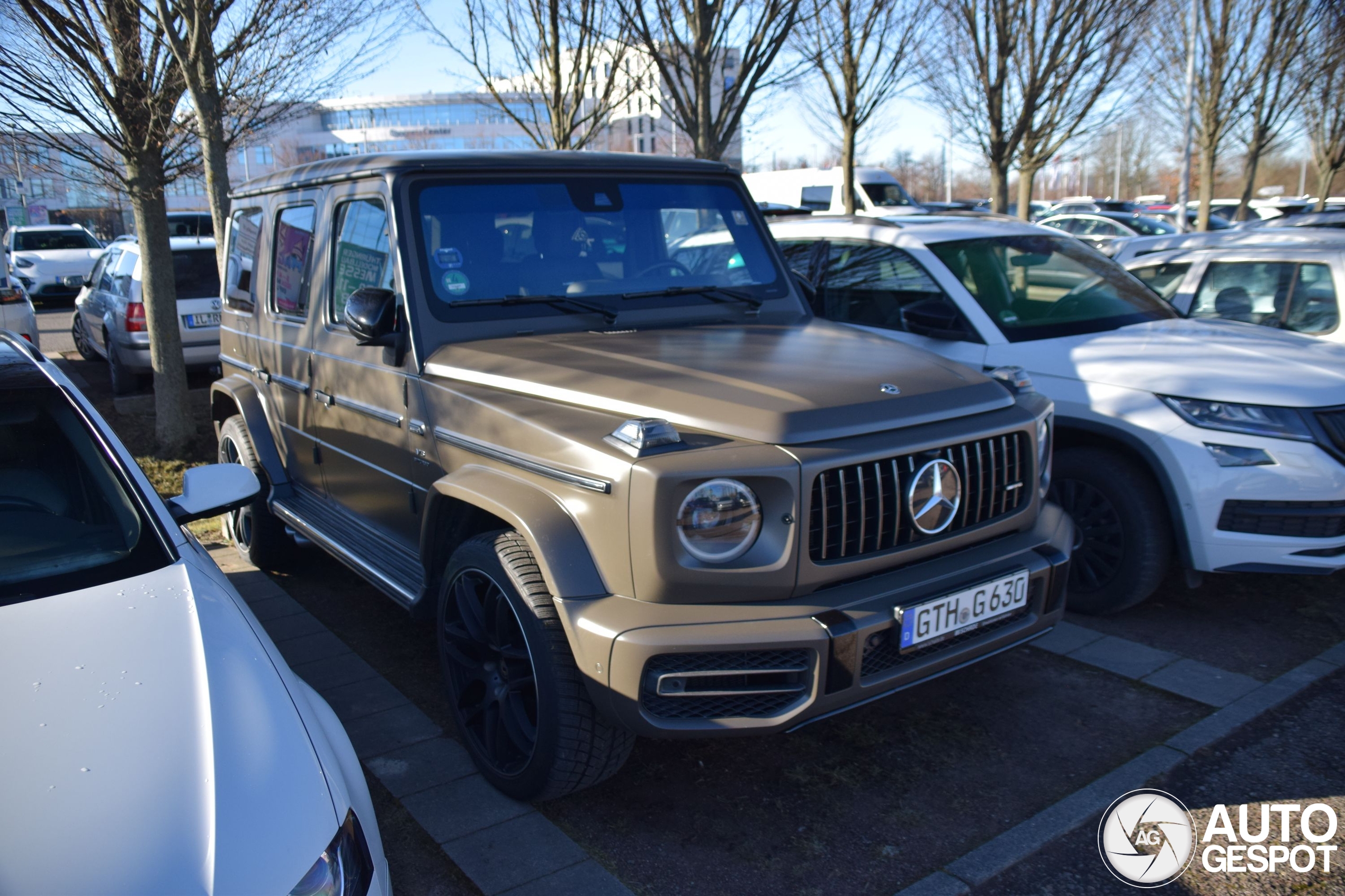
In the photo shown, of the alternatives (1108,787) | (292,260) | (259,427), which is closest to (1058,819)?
(1108,787)

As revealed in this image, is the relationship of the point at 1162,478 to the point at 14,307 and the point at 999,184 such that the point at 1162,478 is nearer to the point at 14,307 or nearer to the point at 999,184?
the point at 14,307

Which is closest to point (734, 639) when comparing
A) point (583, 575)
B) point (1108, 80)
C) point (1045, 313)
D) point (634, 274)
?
point (583, 575)

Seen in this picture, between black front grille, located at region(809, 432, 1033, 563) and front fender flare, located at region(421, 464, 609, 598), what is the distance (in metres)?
0.63

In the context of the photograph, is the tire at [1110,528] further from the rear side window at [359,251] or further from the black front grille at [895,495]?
the rear side window at [359,251]

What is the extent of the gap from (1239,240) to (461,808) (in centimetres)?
641

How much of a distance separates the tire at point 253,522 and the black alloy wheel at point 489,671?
2264 millimetres

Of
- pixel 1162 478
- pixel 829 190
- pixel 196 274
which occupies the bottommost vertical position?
pixel 1162 478

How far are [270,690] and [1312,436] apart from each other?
4.07 meters

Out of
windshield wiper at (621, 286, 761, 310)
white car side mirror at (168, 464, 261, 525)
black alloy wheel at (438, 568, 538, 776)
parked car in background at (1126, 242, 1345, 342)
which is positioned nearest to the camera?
white car side mirror at (168, 464, 261, 525)

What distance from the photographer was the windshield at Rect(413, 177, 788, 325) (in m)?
3.75

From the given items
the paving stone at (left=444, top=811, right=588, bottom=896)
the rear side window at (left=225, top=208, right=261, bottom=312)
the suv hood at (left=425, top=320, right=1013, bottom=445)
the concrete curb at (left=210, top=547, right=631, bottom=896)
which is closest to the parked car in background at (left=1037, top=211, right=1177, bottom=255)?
the rear side window at (left=225, top=208, right=261, bottom=312)

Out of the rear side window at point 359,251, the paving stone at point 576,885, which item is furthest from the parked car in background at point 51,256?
the paving stone at point 576,885

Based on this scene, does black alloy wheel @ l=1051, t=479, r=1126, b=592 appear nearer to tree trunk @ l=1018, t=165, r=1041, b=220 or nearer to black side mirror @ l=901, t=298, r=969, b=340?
black side mirror @ l=901, t=298, r=969, b=340

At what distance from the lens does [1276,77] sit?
53.9 feet
